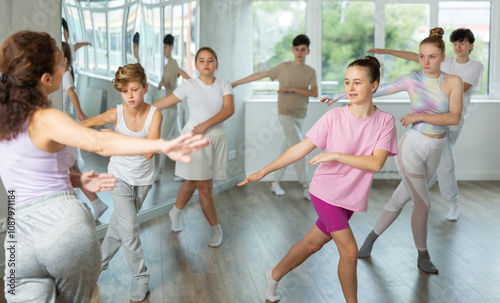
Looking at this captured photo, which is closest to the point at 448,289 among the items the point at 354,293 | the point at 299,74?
the point at 354,293

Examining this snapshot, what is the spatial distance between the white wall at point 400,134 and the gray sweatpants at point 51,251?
5.09 meters

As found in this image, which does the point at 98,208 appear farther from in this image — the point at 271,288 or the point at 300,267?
the point at 271,288

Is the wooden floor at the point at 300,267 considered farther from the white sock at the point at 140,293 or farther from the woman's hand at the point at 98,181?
the woman's hand at the point at 98,181

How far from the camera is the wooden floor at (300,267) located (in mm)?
3449

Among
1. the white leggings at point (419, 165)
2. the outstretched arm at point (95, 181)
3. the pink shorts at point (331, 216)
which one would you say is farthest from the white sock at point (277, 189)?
the outstretched arm at point (95, 181)

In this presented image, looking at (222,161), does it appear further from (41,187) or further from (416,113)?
(41,187)

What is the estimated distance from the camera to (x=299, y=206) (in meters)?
5.66

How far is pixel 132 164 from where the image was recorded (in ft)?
10.9

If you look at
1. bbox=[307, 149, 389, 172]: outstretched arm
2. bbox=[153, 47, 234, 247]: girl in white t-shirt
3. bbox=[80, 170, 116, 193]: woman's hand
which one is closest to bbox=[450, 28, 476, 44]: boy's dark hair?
bbox=[153, 47, 234, 247]: girl in white t-shirt

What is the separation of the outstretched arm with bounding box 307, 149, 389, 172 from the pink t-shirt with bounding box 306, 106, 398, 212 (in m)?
0.05

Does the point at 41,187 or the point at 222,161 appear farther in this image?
the point at 222,161

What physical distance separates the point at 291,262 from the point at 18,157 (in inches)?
68.0

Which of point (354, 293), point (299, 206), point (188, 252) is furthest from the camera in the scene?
point (299, 206)

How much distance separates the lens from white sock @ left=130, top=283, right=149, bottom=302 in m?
3.36
